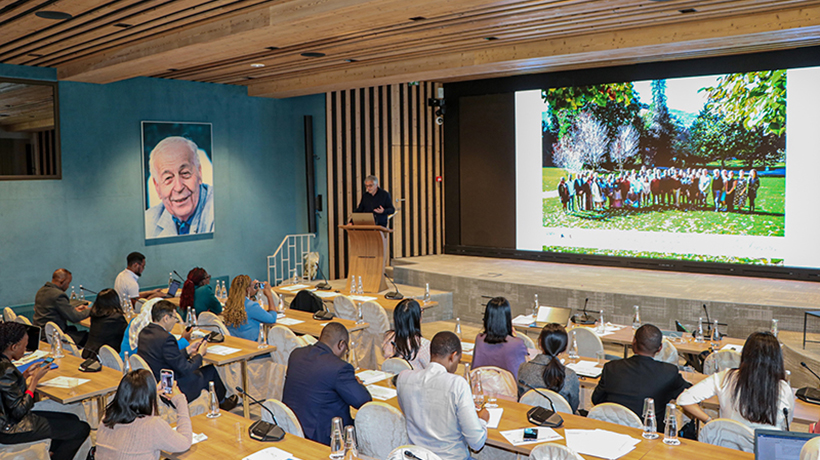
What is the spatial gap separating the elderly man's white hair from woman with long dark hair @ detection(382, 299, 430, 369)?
6.62 m

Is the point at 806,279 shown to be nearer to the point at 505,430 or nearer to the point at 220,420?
the point at 505,430

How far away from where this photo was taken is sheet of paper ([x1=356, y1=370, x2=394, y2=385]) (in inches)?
183

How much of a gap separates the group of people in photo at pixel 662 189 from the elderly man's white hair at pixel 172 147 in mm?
6188

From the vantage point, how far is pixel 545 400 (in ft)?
13.1

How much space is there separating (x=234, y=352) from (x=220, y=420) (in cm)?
165

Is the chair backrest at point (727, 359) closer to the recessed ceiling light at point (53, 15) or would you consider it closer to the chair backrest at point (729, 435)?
the chair backrest at point (729, 435)

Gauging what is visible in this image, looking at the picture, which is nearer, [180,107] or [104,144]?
[104,144]

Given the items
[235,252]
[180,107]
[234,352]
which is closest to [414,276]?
[235,252]

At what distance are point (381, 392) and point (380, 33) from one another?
4.20m

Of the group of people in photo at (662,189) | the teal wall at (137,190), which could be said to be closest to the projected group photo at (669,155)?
the group of people in photo at (662,189)

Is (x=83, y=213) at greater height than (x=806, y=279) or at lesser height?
greater

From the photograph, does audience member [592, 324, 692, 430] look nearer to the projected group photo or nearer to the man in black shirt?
the man in black shirt

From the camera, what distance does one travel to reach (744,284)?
9.22m

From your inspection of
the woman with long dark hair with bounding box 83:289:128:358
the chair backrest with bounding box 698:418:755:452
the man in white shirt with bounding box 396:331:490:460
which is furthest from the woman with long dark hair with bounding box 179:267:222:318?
the chair backrest with bounding box 698:418:755:452
